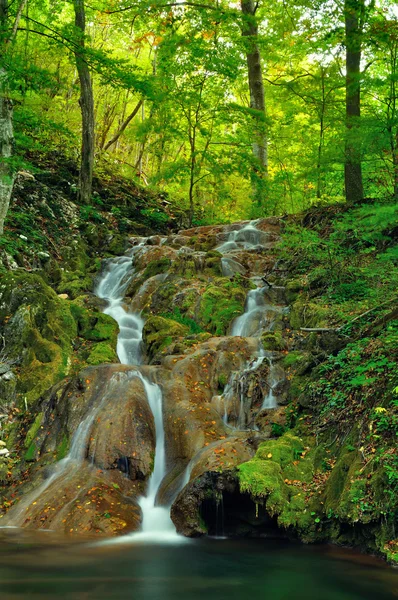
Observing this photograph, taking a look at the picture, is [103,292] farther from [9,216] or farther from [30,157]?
[30,157]

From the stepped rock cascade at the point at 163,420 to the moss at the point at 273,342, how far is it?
0.06 meters

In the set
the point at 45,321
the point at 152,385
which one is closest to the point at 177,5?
the point at 45,321

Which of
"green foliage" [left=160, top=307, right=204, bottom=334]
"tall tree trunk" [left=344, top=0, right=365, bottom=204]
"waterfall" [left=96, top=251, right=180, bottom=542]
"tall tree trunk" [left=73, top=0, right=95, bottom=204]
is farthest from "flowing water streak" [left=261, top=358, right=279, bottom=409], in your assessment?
"tall tree trunk" [left=73, top=0, right=95, bottom=204]

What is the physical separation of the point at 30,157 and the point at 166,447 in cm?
1392

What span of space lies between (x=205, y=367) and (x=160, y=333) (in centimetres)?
193

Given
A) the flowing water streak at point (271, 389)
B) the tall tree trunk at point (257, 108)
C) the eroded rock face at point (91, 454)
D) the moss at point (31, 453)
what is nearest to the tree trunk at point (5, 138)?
the eroded rock face at point (91, 454)

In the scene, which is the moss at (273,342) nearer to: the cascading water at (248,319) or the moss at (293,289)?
the cascading water at (248,319)

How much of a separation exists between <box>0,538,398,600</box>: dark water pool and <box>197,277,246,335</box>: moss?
210 inches

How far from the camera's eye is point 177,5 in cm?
1539

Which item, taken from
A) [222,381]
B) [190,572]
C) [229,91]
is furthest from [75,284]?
[229,91]

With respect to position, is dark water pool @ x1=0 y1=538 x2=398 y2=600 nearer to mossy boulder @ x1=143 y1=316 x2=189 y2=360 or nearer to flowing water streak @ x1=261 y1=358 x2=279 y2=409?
flowing water streak @ x1=261 y1=358 x2=279 y2=409

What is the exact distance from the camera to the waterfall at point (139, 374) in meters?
5.91

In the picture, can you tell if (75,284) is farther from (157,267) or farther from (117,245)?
(117,245)

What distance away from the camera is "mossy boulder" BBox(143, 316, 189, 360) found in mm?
9484
